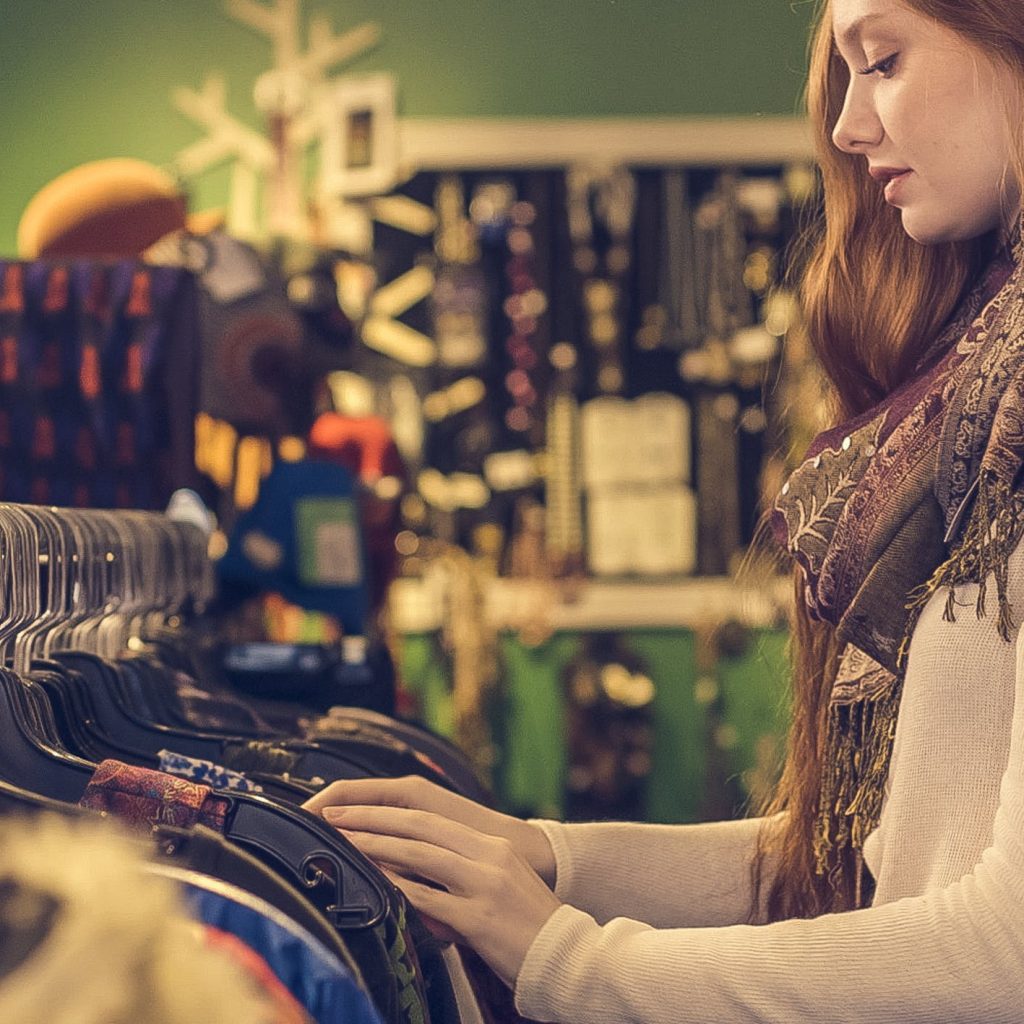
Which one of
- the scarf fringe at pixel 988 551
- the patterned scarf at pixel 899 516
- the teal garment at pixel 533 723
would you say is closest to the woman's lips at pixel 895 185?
the patterned scarf at pixel 899 516

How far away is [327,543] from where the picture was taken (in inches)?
124

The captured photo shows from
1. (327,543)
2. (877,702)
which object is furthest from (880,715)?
(327,543)

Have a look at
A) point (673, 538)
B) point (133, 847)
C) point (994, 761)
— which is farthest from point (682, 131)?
point (133, 847)

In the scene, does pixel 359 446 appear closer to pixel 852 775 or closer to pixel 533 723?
pixel 533 723

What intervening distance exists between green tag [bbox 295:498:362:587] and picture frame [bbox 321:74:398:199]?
78.8 inches

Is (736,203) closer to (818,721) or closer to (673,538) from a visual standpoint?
(673,538)

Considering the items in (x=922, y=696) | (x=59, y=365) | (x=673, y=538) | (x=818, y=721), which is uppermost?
(x=59, y=365)

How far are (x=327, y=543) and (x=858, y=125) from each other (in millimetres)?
1989

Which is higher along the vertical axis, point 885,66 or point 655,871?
point 885,66

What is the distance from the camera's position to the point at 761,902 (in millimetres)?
1501

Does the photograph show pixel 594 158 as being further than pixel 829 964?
Yes

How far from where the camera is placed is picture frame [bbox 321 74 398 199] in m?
4.91

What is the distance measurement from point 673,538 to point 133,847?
408 centimetres

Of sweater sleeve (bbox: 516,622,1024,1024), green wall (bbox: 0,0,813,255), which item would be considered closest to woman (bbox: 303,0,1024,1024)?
sweater sleeve (bbox: 516,622,1024,1024)
